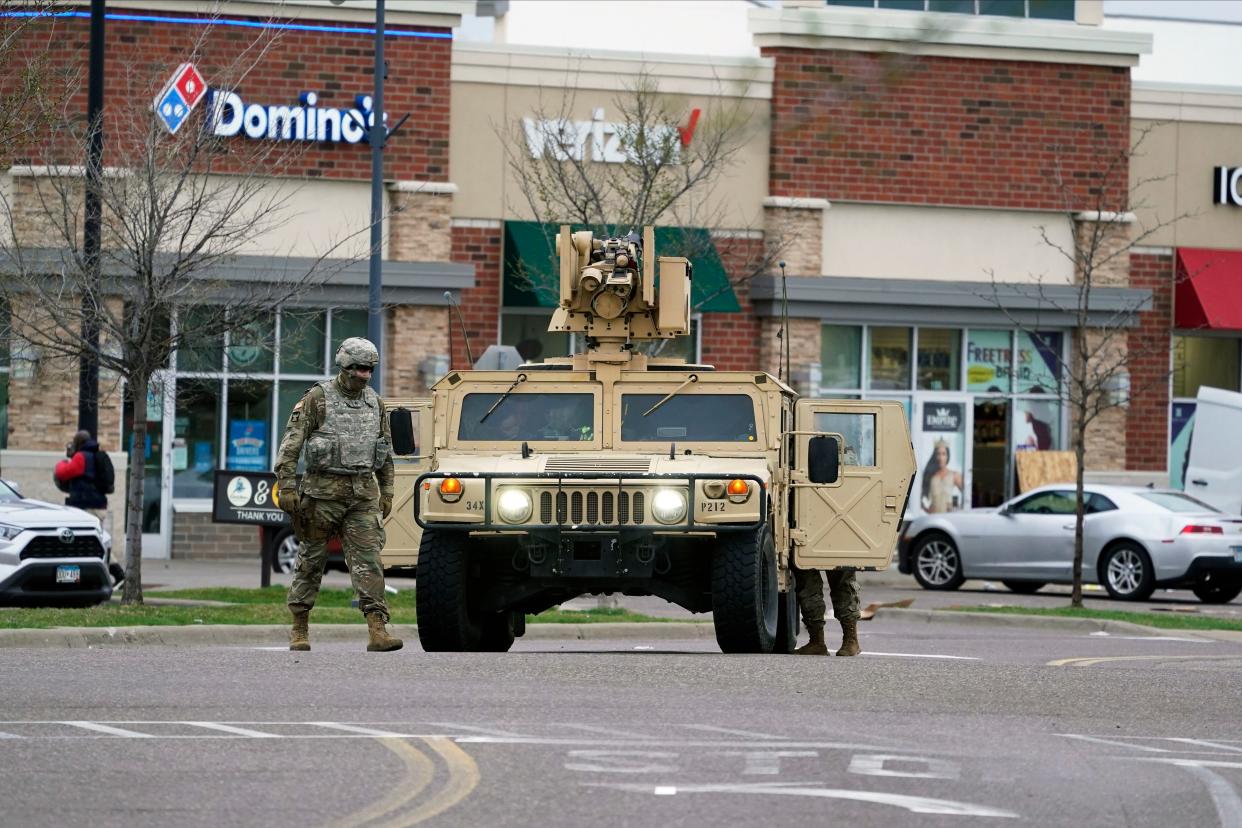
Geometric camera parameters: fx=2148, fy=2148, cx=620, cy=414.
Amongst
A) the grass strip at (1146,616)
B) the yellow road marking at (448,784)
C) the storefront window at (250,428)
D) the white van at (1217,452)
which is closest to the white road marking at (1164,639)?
the grass strip at (1146,616)

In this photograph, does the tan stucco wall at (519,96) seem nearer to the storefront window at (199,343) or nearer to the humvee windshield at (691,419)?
the storefront window at (199,343)

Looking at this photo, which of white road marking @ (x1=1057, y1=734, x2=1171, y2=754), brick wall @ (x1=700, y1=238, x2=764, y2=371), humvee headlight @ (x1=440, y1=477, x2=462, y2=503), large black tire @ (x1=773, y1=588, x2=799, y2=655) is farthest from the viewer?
brick wall @ (x1=700, y1=238, x2=764, y2=371)

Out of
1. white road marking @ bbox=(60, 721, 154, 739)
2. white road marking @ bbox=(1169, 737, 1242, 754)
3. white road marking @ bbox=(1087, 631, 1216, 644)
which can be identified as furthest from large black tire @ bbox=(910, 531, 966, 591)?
white road marking @ bbox=(60, 721, 154, 739)

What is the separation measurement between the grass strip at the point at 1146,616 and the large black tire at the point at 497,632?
7.69 metres

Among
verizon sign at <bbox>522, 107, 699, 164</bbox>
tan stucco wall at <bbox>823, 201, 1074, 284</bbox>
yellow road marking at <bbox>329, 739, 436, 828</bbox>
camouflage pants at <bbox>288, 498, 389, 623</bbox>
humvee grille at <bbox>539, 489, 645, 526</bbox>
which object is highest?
verizon sign at <bbox>522, 107, 699, 164</bbox>

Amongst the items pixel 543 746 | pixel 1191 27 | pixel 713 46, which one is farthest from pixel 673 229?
pixel 543 746

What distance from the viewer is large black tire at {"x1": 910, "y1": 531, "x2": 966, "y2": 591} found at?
2695 cm

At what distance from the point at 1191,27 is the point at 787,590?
24.0m

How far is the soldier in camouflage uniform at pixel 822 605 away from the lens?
15.3 metres

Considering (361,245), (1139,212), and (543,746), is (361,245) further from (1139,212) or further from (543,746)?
(543,746)

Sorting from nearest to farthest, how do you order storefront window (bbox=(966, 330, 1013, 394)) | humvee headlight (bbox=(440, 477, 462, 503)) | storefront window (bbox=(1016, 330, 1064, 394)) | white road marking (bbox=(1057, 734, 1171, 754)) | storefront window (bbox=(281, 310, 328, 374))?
white road marking (bbox=(1057, 734, 1171, 754)) < humvee headlight (bbox=(440, 477, 462, 503)) < storefront window (bbox=(281, 310, 328, 374)) < storefront window (bbox=(966, 330, 1013, 394)) < storefront window (bbox=(1016, 330, 1064, 394))

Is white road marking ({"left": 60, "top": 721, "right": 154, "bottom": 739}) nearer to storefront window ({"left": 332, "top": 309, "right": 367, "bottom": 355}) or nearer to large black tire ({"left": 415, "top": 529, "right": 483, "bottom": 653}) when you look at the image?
large black tire ({"left": 415, "top": 529, "right": 483, "bottom": 653})

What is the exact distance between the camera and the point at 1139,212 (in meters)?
33.6

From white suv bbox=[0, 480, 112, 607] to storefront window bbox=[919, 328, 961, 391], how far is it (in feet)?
55.3
